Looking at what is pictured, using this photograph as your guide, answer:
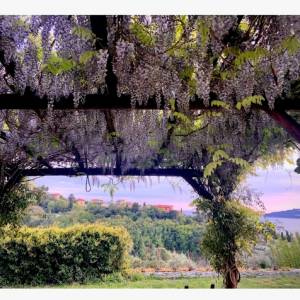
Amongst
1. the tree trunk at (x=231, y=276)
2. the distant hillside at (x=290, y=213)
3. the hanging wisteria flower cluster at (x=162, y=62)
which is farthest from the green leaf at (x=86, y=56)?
the tree trunk at (x=231, y=276)

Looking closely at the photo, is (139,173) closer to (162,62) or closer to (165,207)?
(165,207)

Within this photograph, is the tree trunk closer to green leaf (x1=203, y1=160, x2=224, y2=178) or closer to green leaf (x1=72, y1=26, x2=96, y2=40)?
green leaf (x1=203, y1=160, x2=224, y2=178)

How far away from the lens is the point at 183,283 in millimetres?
3217

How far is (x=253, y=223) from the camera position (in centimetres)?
335

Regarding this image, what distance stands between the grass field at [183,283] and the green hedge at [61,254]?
0.08 meters

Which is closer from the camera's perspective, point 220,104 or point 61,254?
point 220,104

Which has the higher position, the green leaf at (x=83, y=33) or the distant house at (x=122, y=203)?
the green leaf at (x=83, y=33)

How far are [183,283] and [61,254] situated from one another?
0.90 metres

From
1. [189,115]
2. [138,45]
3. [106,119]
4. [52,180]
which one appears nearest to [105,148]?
[106,119]

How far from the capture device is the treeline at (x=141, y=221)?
10.9 feet

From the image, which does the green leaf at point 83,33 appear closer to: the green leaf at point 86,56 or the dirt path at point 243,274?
the green leaf at point 86,56

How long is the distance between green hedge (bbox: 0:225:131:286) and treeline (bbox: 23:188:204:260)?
0.06 metres

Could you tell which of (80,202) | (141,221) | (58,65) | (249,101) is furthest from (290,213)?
(58,65)
